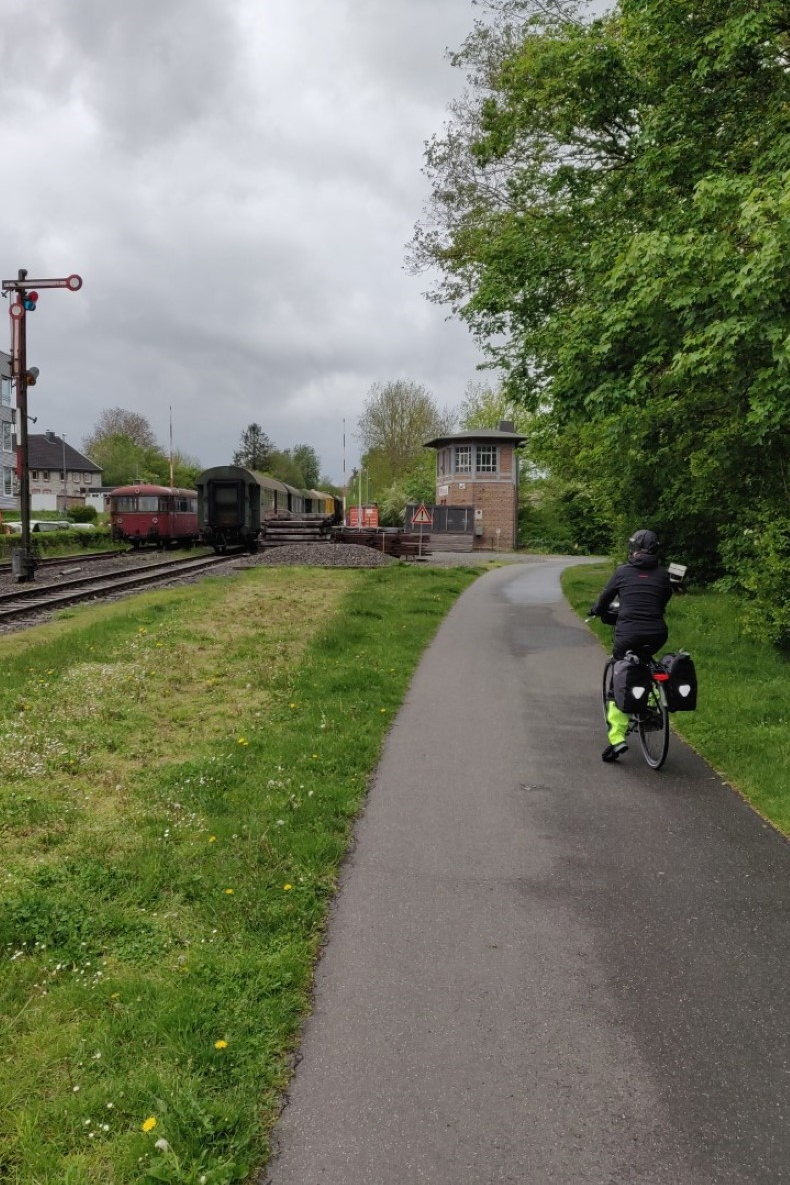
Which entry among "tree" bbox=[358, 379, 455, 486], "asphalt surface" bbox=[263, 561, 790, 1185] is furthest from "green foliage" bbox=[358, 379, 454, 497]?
"asphalt surface" bbox=[263, 561, 790, 1185]

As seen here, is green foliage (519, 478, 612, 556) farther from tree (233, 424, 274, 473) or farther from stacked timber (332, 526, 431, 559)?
tree (233, 424, 274, 473)

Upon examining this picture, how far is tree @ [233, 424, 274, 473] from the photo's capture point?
114 meters

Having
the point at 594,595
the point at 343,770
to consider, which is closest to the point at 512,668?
the point at 343,770

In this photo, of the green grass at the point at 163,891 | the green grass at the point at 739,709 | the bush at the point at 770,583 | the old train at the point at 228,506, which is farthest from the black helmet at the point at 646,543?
the old train at the point at 228,506

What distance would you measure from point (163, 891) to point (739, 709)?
6159 millimetres

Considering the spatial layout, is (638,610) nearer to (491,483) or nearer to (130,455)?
(491,483)

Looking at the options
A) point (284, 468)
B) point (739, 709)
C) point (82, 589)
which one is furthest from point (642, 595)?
point (284, 468)

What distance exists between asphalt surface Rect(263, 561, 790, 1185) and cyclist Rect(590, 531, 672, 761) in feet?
1.51

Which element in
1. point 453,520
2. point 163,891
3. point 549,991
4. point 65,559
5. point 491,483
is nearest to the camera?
point 549,991

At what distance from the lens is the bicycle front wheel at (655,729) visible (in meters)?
6.73

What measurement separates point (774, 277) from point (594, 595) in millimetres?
13387

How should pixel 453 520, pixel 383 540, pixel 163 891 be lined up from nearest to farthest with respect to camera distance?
pixel 163 891 → pixel 383 540 → pixel 453 520

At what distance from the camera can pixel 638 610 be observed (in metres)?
7.02

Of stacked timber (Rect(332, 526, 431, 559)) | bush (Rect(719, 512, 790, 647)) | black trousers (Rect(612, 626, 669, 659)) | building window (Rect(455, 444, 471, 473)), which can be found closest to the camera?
black trousers (Rect(612, 626, 669, 659))
